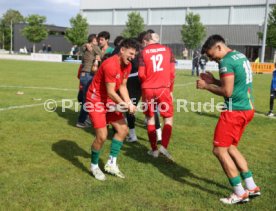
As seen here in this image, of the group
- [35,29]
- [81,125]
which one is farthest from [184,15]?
[81,125]

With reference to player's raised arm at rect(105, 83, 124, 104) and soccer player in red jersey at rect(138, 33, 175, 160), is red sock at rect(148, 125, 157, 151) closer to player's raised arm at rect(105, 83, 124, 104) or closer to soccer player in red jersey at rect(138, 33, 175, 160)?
soccer player in red jersey at rect(138, 33, 175, 160)

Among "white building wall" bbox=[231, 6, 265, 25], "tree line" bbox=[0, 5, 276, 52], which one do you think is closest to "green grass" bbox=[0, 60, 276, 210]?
"tree line" bbox=[0, 5, 276, 52]

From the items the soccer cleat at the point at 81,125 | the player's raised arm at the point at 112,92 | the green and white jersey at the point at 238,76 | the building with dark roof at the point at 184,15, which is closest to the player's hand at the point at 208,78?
the green and white jersey at the point at 238,76

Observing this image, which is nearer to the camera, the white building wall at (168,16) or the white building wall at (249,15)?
the white building wall at (249,15)

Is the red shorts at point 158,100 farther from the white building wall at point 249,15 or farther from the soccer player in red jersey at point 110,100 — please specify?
the white building wall at point 249,15

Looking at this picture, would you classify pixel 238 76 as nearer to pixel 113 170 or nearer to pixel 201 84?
pixel 201 84

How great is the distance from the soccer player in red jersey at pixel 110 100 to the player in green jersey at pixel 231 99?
1183mm

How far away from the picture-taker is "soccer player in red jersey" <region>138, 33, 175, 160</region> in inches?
248

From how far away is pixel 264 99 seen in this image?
1523cm

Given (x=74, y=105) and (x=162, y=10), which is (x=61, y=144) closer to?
(x=74, y=105)

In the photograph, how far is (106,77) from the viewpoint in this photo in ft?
16.6

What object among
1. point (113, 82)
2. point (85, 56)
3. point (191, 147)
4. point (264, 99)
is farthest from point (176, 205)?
point (264, 99)

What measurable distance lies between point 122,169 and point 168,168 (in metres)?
0.76

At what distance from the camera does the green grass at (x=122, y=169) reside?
14.9 feet
